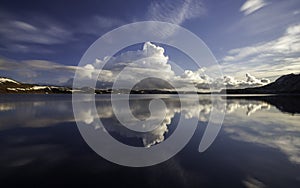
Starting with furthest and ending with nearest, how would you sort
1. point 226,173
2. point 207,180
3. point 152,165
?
1. point 152,165
2. point 226,173
3. point 207,180

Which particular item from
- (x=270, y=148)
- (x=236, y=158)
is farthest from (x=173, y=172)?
(x=270, y=148)

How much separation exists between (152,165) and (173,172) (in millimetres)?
1569

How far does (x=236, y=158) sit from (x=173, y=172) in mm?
5206

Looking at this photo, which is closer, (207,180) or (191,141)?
(207,180)

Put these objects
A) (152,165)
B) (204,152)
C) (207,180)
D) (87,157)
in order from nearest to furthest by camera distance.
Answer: (207,180) → (152,165) → (87,157) → (204,152)

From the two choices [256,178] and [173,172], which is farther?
[173,172]

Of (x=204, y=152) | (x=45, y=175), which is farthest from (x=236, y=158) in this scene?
(x=45, y=175)

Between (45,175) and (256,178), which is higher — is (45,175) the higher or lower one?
the higher one

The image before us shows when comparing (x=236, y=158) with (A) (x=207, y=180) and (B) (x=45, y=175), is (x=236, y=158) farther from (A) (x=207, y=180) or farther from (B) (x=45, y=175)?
(B) (x=45, y=175)

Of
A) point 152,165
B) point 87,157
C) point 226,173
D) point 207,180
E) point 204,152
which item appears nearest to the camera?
point 207,180

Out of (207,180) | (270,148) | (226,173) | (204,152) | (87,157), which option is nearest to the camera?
(207,180)

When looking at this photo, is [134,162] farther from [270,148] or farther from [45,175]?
[270,148]

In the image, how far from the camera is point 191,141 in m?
17.7

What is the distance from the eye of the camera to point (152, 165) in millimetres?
11688
